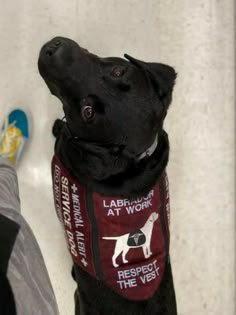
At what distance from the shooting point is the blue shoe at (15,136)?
210 centimetres

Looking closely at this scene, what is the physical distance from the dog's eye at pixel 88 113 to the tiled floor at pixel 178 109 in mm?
659

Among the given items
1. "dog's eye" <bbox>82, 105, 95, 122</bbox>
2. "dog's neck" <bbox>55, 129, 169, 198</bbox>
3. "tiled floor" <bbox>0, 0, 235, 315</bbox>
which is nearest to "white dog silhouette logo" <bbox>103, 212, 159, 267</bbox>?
"dog's neck" <bbox>55, 129, 169, 198</bbox>

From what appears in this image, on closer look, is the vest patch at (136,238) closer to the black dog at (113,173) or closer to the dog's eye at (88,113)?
the black dog at (113,173)

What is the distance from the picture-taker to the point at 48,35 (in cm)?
217

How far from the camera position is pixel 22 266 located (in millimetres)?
1303

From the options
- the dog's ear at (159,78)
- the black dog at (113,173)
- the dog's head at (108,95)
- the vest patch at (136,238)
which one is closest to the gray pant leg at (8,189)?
the black dog at (113,173)

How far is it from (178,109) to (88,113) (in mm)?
941

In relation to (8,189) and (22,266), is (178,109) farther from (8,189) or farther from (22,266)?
(22,266)

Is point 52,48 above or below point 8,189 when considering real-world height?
above

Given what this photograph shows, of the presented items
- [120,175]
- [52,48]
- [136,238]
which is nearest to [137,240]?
[136,238]

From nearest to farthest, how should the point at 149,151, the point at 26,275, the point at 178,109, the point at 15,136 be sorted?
1. the point at 26,275
2. the point at 149,151
3. the point at 15,136
4. the point at 178,109

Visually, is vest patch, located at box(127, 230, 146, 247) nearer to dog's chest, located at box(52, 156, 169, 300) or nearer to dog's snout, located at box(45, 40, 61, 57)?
dog's chest, located at box(52, 156, 169, 300)

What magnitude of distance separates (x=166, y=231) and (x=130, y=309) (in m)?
0.32

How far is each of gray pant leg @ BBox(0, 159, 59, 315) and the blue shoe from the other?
62cm
